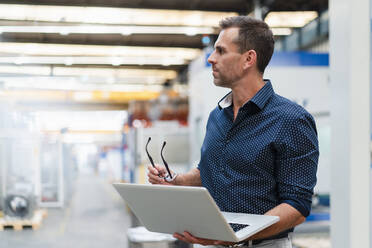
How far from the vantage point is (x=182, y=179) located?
171 cm

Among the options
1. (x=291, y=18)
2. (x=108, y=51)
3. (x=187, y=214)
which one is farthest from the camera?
(x=108, y=51)

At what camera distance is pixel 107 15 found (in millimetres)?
9180

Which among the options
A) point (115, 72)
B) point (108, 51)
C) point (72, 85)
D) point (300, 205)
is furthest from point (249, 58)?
point (115, 72)

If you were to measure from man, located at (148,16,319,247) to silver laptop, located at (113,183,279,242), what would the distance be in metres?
0.06

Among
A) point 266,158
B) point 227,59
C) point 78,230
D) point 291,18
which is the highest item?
point 291,18

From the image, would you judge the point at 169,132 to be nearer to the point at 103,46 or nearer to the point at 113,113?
the point at 103,46

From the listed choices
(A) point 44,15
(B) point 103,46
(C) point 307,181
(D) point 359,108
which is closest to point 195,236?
(C) point 307,181

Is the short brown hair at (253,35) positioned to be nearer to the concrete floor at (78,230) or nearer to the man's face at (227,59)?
the man's face at (227,59)

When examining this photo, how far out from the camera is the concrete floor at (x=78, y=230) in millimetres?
6867

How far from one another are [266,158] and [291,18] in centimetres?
837

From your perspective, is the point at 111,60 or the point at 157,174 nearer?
the point at 157,174

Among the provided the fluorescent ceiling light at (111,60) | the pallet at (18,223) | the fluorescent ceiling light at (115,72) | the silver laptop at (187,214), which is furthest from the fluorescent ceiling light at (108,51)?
the silver laptop at (187,214)

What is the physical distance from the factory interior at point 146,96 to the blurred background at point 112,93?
0.08ft

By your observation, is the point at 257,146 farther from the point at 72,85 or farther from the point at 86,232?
the point at 72,85
